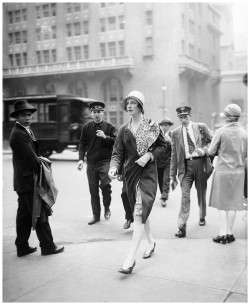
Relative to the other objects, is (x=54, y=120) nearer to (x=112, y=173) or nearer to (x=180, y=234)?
(x=112, y=173)

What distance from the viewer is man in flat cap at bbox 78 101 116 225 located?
11.9 ft

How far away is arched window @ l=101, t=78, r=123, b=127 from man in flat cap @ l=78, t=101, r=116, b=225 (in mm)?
167

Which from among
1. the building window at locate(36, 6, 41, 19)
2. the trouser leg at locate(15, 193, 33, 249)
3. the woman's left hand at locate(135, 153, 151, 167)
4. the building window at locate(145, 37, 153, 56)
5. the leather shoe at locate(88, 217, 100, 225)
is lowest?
the leather shoe at locate(88, 217, 100, 225)

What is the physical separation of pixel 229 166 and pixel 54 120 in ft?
6.75

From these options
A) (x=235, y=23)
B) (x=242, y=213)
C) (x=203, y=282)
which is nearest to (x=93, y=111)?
(x=235, y=23)

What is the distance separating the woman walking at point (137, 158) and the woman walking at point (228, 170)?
1.16 meters

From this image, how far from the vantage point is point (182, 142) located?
438 centimetres

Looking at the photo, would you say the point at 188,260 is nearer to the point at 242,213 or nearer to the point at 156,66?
the point at 156,66

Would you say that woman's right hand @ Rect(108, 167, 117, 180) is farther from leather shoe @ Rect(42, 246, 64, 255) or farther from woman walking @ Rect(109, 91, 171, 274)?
leather shoe @ Rect(42, 246, 64, 255)

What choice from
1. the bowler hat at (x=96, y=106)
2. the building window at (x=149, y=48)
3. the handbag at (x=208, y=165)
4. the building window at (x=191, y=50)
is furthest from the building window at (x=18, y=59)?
the handbag at (x=208, y=165)

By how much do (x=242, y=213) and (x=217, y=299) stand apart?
3.02 metres

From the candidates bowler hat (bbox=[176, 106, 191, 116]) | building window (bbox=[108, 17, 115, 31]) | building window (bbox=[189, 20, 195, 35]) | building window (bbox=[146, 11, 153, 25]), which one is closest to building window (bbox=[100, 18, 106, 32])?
building window (bbox=[108, 17, 115, 31])

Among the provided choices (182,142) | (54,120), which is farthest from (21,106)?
(182,142)

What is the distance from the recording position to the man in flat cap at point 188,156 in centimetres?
431
